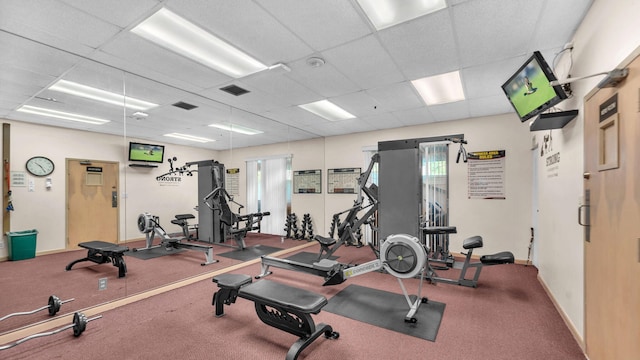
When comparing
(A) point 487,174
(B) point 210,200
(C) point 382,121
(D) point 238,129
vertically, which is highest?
(C) point 382,121

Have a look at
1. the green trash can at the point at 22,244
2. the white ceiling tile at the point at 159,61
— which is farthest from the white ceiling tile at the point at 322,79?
the green trash can at the point at 22,244

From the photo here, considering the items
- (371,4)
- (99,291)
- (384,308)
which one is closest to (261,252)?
(99,291)

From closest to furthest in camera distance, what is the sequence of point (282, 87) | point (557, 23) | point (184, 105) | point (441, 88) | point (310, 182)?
point (557, 23) < point (282, 87) < point (441, 88) < point (184, 105) < point (310, 182)

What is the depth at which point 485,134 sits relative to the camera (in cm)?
498

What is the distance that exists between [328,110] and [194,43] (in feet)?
8.93

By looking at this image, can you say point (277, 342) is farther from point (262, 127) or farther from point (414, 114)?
point (414, 114)

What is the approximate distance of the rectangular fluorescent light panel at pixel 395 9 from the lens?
2.02m

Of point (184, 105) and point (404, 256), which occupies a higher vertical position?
point (184, 105)

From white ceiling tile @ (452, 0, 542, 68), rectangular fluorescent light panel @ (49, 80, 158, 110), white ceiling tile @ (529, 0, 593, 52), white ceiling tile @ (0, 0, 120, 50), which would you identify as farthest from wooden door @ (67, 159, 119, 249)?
white ceiling tile @ (529, 0, 593, 52)

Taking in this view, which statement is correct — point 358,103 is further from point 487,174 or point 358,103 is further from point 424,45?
point 487,174

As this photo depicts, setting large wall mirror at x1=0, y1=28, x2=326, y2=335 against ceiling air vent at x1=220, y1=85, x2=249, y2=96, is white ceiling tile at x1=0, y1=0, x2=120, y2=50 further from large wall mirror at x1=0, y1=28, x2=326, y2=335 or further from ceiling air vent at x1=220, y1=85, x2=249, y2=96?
ceiling air vent at x1=220, y1=85, x2=249, y2=96

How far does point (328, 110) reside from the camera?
16.0 ft

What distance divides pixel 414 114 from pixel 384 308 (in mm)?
3605

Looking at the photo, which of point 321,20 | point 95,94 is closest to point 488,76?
point 321,20
